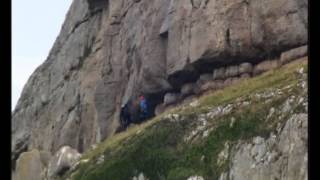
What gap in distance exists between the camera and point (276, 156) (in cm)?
3409

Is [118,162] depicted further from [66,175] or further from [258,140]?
[258,140]

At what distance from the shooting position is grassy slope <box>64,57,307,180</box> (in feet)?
124

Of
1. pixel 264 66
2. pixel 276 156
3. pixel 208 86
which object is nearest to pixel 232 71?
pixel 208 86

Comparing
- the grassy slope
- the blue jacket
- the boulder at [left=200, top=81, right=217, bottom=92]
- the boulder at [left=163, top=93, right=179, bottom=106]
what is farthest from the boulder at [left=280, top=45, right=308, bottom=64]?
the blue jacket

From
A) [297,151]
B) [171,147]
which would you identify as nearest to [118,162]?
[171,147]

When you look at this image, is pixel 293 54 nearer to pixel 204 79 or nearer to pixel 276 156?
pixel 204 79

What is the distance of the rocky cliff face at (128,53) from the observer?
165 ft

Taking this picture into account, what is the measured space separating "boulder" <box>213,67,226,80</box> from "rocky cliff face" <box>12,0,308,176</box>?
1.44 ft

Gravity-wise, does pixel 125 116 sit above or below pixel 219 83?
below

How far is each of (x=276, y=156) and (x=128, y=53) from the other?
27719 mm

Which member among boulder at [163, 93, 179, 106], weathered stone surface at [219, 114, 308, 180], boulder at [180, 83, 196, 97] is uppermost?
boulder at [180, 83, 196, 97]

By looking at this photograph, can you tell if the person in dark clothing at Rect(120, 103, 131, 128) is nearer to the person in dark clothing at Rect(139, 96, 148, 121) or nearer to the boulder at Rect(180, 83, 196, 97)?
the person in dark clothing at Rect(139, 96, 148, 121)

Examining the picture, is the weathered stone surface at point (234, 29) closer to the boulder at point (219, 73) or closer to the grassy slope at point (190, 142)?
the boulder at point (219, 73)
